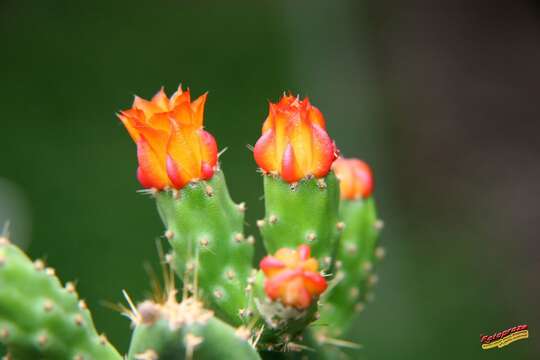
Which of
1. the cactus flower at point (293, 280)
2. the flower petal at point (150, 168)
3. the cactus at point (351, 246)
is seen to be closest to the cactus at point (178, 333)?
the cactus flower at point (293, 280)

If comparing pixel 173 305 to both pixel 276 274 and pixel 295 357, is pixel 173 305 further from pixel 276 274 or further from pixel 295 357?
pixel 295 357

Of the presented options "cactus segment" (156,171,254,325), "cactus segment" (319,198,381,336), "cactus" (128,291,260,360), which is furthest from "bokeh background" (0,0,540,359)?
Result: "cactus" (128,291,260,360)

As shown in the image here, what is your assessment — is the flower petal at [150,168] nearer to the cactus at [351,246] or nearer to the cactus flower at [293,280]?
the cactus flower at [293,280]

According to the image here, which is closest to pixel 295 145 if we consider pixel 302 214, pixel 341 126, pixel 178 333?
pixel 302 214

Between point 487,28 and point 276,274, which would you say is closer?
point 276,274

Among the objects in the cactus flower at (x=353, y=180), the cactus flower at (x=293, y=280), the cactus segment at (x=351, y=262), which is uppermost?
the cactus flower at (x=353, y=180)

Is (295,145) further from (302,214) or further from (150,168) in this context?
(150,168)

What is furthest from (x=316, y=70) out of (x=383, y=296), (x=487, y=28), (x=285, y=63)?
(x=383, y=296)
